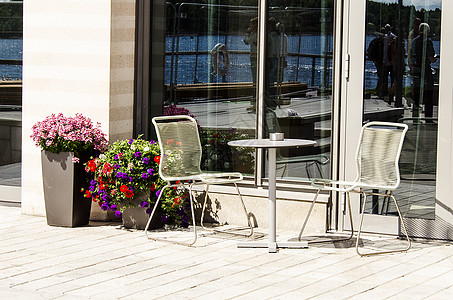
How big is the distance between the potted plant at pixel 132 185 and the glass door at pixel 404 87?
5.06 feet

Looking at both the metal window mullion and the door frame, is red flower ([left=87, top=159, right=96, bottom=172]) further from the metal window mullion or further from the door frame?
the door frame

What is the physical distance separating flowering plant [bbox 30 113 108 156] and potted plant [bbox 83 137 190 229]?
17 cm

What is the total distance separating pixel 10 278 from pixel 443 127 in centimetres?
345

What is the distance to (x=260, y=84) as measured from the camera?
6664 mm

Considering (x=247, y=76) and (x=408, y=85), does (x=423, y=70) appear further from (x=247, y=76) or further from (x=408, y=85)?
(x=247, y=76)

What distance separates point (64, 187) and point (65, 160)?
0.23m

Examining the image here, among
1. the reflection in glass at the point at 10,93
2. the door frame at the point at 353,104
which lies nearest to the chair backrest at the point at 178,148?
the door frame at the point at 353,104

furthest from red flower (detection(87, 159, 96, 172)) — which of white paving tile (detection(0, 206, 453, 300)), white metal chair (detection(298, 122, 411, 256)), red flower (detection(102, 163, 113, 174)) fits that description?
white metal chair (detection(298, 122, 411, 256))

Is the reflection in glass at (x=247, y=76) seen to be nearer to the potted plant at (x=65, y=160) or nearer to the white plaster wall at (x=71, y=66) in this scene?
the white plaster wall at (x=71, y=66)

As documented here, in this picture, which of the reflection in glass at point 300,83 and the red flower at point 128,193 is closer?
the red flower at point 128,193

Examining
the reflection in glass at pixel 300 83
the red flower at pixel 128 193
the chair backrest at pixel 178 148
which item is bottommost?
the red flower at pixel 128 193

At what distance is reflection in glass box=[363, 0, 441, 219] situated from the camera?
6.12 m

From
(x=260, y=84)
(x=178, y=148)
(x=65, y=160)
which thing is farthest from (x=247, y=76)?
(x=65, y=160)

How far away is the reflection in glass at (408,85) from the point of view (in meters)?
6.12
